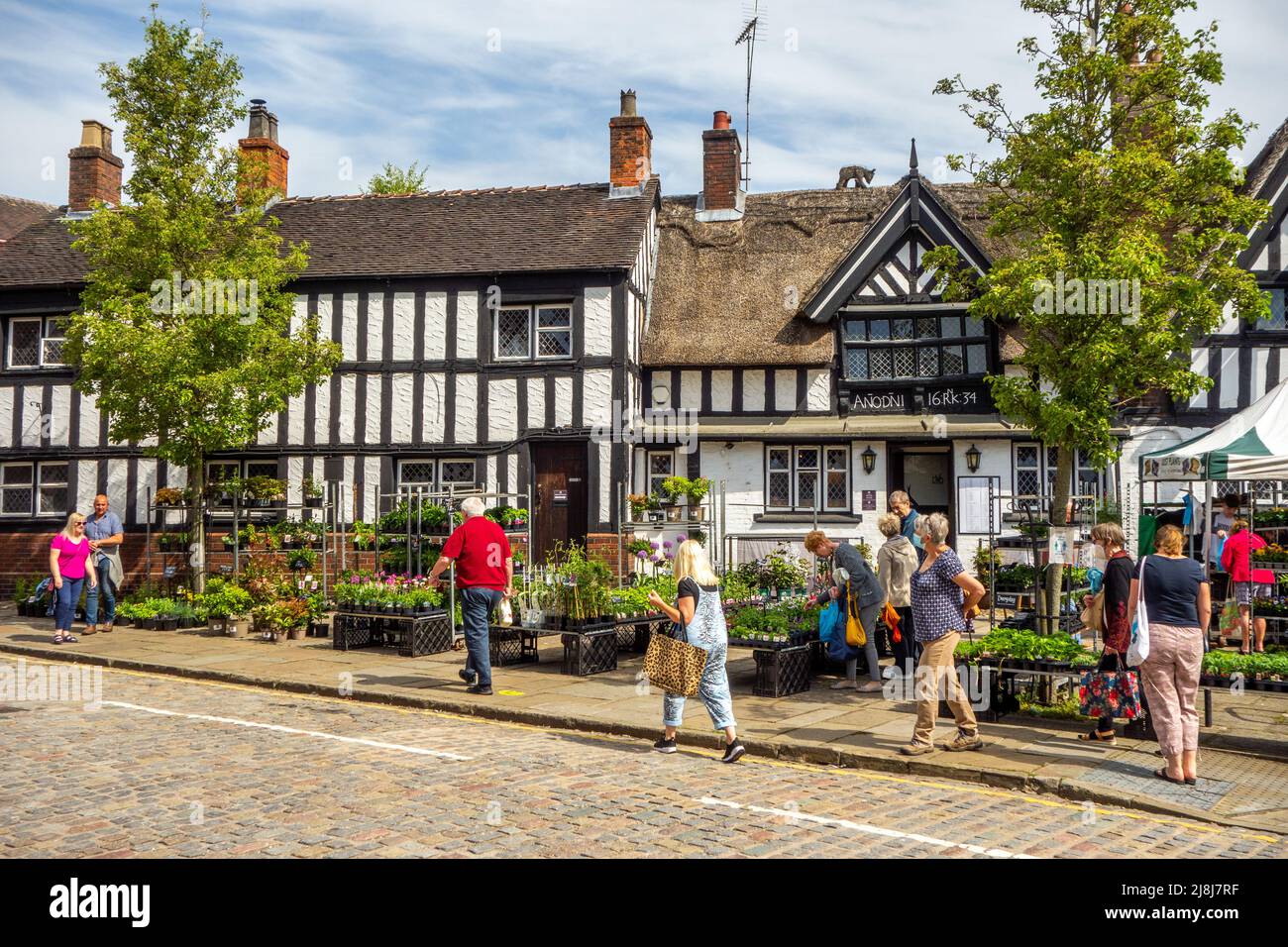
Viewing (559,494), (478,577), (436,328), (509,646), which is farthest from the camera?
(436,328)

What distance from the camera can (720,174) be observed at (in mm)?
25312

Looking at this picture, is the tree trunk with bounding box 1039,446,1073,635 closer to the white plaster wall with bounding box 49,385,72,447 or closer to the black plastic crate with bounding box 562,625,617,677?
the black plastic crate with bounding box 562,625,617,677

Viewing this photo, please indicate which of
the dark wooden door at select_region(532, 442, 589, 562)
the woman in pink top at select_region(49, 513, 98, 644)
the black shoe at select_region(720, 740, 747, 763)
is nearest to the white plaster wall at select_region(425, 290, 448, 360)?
the dark wooden door at select_region(532, 442, 589, 562)

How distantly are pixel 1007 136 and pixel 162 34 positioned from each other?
13.0m

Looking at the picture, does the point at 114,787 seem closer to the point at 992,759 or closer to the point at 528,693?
the point at 528,693

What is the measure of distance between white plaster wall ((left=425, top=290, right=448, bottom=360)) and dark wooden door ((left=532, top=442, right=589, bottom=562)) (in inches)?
112

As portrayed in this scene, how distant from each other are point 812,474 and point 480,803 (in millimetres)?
16120

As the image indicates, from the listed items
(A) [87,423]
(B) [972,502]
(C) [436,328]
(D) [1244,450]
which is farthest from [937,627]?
(A) [87,423]

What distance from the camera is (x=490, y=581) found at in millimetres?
10977

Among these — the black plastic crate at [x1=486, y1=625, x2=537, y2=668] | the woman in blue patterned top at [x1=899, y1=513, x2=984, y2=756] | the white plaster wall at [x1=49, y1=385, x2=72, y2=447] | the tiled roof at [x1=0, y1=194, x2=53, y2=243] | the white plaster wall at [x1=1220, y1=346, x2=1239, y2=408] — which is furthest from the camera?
the tiled roof at [x1=0, y1=194, x2=53, y2=243]

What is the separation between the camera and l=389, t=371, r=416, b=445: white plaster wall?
21.8m

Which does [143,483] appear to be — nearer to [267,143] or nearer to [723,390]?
[267,143]

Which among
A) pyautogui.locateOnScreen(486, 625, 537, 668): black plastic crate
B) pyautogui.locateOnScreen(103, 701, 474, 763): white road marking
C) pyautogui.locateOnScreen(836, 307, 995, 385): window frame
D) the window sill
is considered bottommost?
pyautogui.locateOnScreen(103, 701, 474, 763): white road marking

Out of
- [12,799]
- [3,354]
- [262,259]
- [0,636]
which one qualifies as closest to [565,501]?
[262,259]
